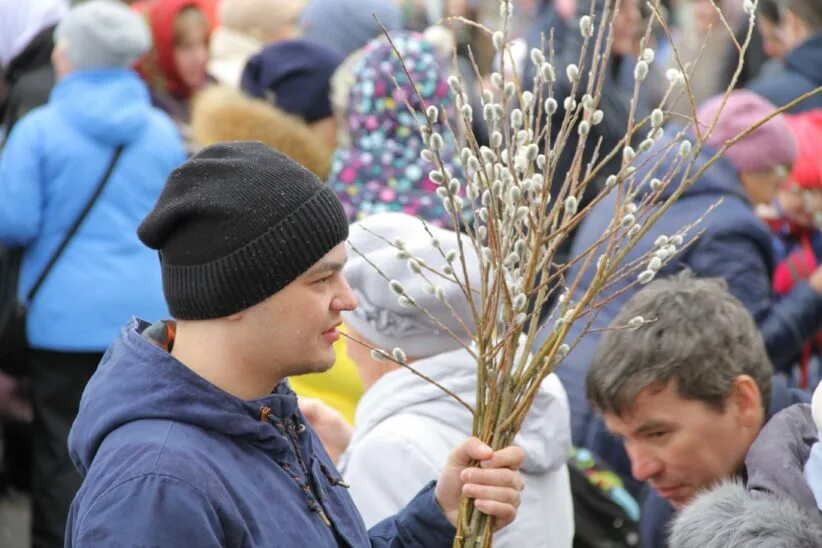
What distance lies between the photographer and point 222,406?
2.14m

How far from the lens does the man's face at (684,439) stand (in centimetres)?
288

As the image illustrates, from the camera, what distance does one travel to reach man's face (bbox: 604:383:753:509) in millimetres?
2881

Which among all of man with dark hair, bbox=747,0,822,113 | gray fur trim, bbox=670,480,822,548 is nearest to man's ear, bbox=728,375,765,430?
gray fur trim, bbox=670,480,822,548

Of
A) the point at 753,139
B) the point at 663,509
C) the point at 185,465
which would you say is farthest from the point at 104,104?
the point at 185,465

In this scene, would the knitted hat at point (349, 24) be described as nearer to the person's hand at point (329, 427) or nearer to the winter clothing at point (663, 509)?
the person's hand at point (329, 427)

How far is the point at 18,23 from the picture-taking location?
6.16m

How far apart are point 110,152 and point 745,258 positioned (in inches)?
90.1

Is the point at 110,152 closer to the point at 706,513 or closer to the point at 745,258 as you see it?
the point at 745,258

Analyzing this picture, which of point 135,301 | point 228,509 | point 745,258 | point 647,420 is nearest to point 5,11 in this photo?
point 135,301

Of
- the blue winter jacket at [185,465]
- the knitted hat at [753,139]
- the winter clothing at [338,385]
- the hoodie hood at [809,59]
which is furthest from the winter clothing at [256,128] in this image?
the hoodie hood at [809,59]

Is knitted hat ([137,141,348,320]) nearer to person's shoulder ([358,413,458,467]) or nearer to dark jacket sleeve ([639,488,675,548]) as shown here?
person's shoulder ([358,413,458,467])

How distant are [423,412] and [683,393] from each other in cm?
56

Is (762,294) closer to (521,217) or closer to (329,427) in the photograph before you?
(329,427)

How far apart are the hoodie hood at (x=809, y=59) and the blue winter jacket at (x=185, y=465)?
4605mm
